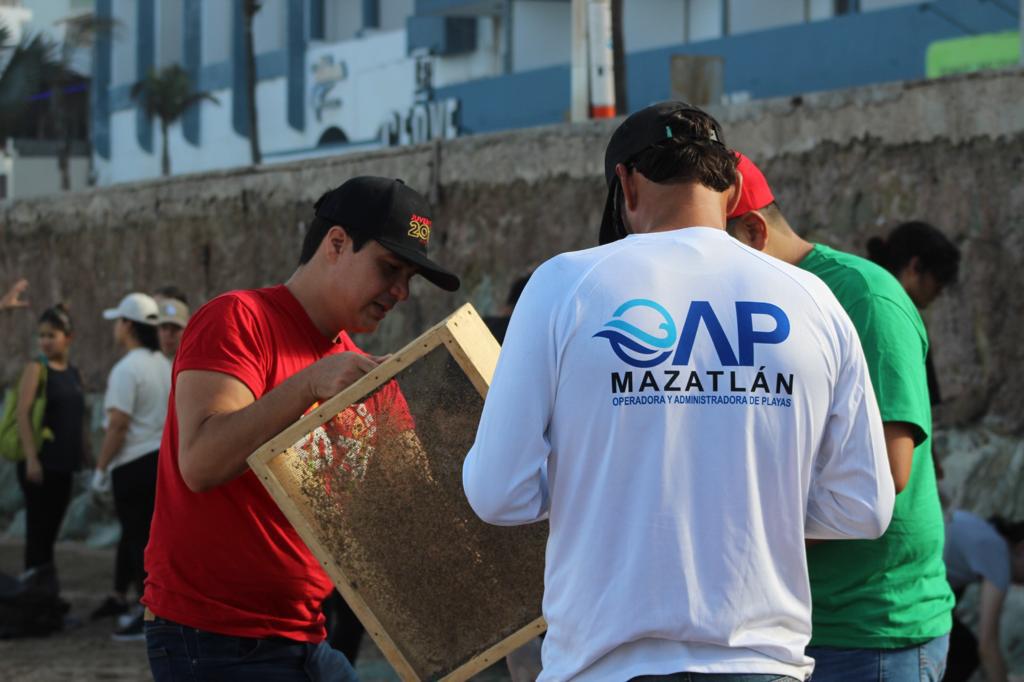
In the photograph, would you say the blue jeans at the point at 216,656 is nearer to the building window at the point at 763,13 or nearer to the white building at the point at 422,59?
the white building at the point at 422,59

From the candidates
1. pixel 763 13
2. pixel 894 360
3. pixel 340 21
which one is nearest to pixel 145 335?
pixel 894 360

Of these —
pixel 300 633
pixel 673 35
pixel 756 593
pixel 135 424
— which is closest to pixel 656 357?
pixel 756 593

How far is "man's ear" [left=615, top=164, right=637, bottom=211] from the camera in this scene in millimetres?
2725

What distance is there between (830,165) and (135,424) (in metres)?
3.84

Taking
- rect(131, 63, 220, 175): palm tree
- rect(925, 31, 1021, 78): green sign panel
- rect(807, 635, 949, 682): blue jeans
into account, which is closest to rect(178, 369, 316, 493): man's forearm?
rect(807, 635, 949, 682): blue jeans

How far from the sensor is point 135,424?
850 centimetres

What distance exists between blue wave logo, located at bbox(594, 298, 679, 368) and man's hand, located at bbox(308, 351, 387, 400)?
0.81 metres

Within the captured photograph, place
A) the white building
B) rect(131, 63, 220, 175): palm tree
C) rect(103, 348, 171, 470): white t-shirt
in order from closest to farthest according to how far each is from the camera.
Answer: rect(103, 348, 171, 470): white t-shirt, the white building, rect(131, 63, 220, 175): palm tree

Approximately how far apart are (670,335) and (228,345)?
1202 mm

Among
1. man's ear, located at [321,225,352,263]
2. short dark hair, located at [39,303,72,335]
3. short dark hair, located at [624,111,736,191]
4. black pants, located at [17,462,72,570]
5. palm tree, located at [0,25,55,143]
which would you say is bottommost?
black pants, located at [17,462,72,570]

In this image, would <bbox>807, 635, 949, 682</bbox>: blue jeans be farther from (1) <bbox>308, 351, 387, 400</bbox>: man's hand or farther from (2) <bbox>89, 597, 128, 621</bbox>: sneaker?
(2) <bbox>89, 597, 128, 621</bbox>: sneaker

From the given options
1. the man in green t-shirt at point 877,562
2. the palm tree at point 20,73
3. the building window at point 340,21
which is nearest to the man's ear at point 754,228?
the man in green t-shirt at point 877,562

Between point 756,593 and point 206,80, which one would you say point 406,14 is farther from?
point 756,593

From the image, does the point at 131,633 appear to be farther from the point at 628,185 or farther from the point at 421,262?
the point at 628,185
